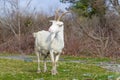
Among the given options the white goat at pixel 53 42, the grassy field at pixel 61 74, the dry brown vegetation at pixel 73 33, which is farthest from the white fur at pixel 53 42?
the dry brown vegetation at pixel 73 33

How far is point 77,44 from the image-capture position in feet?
119

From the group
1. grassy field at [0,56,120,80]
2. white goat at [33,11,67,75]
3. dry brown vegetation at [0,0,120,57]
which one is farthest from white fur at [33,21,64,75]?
dry brown vegetation at [0,0,120,57]

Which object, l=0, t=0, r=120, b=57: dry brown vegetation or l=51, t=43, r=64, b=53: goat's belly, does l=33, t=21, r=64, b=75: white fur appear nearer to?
l=51, t=43, r=64, b=53: goat's belly

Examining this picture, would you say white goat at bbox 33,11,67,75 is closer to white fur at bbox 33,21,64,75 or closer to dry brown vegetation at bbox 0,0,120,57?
white fur at bbox 33,21,64,75

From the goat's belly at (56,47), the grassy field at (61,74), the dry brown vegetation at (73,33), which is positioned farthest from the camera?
the dry brown vegetation at (73,33)

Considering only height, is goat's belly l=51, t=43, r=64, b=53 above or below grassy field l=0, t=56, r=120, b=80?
above

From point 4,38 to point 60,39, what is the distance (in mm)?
29663

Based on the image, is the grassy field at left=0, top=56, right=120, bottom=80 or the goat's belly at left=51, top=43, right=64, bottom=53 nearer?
the grassy field at left=0, top=56, right=120, bottom=80

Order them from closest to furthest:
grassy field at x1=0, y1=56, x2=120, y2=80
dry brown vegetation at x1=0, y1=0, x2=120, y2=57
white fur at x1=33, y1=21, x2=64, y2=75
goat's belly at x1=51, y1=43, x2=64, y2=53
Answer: grassy field at x1=0, y1=56, x2=120, y2=80 → white fur at x1=33, y1=21, x2=64, y2=75 → goat's belly at x1=51, y1=43, x2=64, y2=53 → dry brown vegetation at x1=0, y1=0, x2=120, y2=57

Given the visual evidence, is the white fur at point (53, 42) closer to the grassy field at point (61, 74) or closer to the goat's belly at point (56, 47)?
the goat's belly at point (56, 47)

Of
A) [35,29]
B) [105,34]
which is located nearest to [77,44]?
[105,34]

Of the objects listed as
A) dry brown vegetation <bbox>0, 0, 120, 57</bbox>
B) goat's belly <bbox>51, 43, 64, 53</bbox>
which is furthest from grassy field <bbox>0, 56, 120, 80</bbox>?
dry brown vegetation <bbox>0, 0, 120, 57</bbox>

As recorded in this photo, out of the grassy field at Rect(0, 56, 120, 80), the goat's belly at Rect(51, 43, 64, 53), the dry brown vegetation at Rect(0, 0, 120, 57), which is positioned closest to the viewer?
the grassy field at Rect(0, 56, 120, 80)

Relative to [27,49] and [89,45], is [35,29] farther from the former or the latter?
[89,45]
